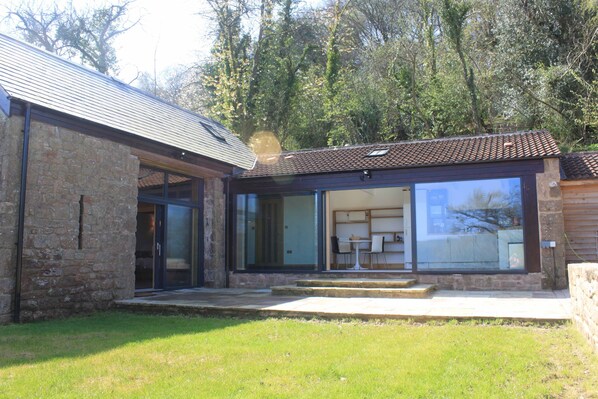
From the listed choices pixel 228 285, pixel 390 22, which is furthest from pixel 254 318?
pixel 390 22

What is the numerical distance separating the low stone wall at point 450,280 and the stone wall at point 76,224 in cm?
373

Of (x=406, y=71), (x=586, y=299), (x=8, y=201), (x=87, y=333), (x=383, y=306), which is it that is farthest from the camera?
(x=406, y=71)

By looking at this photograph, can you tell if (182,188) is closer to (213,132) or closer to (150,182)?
(150,182)

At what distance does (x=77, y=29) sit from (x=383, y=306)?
836 inches

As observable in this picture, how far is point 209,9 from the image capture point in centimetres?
2222

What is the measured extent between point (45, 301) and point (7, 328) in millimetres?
983

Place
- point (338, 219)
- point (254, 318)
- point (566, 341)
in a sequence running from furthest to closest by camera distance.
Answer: point (338, 219)
point (254, 318)
point (566, 341)

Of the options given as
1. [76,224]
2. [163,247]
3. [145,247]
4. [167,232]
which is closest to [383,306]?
[76,224]

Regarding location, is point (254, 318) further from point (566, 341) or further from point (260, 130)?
point (260, 130)

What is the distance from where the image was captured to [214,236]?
12367mm

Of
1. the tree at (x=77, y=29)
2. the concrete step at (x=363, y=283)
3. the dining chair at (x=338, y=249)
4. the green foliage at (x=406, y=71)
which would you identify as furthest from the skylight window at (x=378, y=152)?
the tree at (x=77, y=29)

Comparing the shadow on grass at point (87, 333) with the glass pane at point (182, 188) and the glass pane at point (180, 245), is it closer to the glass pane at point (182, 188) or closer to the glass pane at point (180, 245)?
the glass pane at point (180, 245)

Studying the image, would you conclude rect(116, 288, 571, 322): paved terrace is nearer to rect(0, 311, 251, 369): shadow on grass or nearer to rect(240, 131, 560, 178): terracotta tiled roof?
rect(0, 311, 251, 369): shadow on grass

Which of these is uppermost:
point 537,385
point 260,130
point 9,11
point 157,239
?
point 9,11
